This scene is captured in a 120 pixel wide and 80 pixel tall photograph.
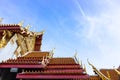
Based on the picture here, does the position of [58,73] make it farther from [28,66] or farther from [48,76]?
[28,66]

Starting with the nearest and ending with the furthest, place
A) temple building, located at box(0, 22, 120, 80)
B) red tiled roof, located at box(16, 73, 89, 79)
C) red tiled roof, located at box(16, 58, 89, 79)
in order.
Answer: red tiled roof, located at box(16, 73, 89, 79) < red tiled roof, located at box(16, 58, 89, 79) < temple building, located at box(0, 22, 120, 80)

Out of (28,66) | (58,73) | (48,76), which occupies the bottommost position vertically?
(48,76)

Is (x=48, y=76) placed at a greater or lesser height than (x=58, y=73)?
lesser

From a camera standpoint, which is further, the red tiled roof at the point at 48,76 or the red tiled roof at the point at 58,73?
the red tiled roof at the point at 58,73

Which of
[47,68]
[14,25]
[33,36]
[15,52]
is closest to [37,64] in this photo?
[47,68]

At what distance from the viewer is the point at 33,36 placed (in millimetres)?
22078

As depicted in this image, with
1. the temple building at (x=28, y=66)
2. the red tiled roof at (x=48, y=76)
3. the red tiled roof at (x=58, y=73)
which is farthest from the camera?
the temple building at (x=28, y=66)

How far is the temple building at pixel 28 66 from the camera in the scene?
12684mm

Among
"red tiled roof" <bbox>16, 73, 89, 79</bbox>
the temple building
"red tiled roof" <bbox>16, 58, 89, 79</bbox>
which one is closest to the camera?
"red tiled roof" <bbox>16, 73, 89, 79</bbox>

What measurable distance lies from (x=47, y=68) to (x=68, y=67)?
46.4 inches

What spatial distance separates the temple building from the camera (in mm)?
12684

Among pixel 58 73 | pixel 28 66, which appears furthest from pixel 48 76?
pixel 28 66

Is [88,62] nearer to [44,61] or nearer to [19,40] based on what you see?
[44,61]

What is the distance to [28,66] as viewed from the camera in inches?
535
